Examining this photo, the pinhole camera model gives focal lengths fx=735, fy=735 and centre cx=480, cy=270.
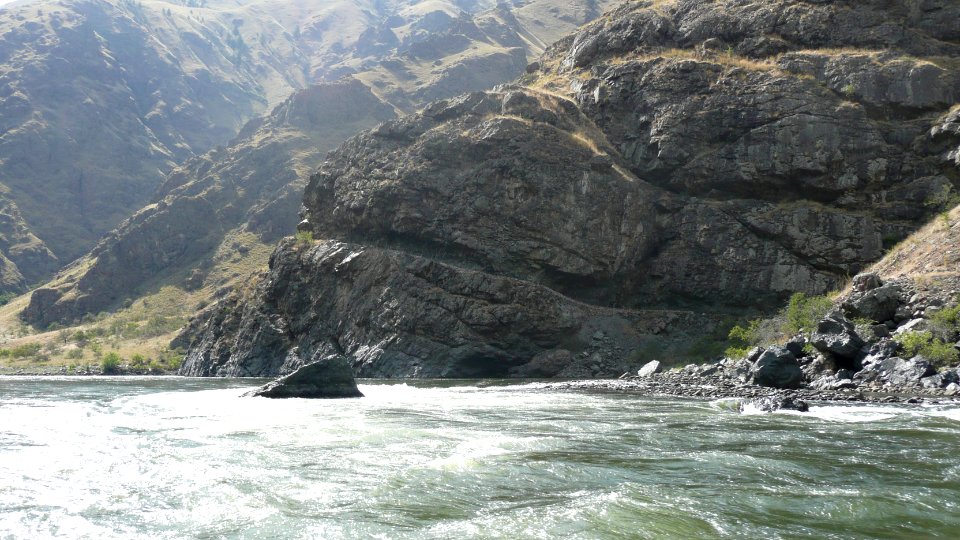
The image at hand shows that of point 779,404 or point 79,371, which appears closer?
point 779,404

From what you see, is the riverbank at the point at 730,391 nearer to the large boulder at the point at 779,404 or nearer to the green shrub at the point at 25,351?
the large boulder at the point at 779,404

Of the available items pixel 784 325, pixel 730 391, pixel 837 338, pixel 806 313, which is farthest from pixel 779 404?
pixel 784 325

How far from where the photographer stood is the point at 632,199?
77.8 m

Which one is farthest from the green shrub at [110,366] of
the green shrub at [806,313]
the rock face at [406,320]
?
the green shrub at [806,313]

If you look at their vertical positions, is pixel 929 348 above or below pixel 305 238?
below

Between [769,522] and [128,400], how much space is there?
38096mm

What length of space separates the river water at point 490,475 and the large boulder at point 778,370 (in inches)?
352

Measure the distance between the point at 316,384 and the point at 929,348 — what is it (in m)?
31.3

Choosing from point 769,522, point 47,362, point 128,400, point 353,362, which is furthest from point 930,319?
point 47,362

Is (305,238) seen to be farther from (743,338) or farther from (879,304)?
(879,304)

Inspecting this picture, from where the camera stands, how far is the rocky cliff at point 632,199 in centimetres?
6962

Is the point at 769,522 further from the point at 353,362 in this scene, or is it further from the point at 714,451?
the point at 353,362

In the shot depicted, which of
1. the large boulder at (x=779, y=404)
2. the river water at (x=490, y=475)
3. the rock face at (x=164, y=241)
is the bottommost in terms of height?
the river water at (x=490, y=475)

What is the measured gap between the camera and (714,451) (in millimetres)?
19547
